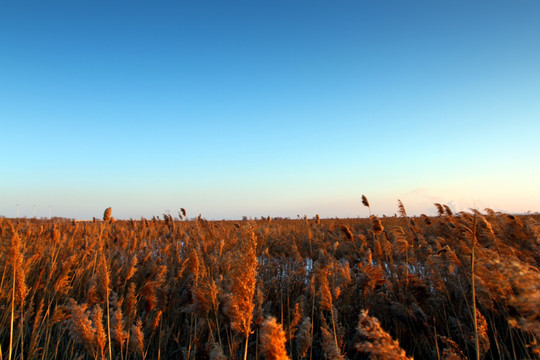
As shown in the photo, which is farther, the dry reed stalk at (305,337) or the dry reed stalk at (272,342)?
the dry reed stalk at (305,337)

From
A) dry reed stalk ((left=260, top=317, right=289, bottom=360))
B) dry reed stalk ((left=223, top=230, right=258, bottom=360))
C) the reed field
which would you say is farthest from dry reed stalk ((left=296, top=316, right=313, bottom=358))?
dry reed stalk ((left=260, top=317, right=289, bottom=360))

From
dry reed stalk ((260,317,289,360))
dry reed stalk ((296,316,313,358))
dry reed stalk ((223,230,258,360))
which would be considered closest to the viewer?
dry reed stalk ((260,317,289,360))

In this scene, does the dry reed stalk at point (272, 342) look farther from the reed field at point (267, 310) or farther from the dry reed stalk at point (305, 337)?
the dry reed stalk at point (305, 337)

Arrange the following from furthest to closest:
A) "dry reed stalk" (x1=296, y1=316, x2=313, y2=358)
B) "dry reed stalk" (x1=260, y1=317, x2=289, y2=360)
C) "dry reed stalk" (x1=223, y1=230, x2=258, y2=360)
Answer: "dry reed stalk" (x1=296, y1=316, x2=313, y2=358), "dry reed stalk" (x1=223, y1=230, x2=258, y2=360), "dry reed stalk" (x1=260, y1=317, x2=289, y2=360)

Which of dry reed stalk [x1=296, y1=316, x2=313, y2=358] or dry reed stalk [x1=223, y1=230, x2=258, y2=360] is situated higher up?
dry reed stalk [x1=223, y1=230, x2=258, y2=360]

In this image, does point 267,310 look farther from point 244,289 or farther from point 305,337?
point 244,289

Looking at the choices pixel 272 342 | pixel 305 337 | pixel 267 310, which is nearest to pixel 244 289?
pixel 272 342

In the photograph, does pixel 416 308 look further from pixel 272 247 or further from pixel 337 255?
pixel 272 247

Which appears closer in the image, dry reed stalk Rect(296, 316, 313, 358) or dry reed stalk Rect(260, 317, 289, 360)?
dry reed stalk Rect(260, 317, 289, 360)

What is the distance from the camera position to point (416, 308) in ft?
9.37

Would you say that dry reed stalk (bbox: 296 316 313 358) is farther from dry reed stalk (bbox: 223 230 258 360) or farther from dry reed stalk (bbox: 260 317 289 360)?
dry reed stalk (bbox: 260 317 289 360)

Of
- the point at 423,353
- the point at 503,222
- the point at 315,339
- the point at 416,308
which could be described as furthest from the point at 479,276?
the point at 503,222

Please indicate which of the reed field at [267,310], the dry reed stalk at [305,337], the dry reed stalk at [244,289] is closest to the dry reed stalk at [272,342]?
the reed field at [267,310]

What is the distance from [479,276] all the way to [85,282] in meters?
4.15
